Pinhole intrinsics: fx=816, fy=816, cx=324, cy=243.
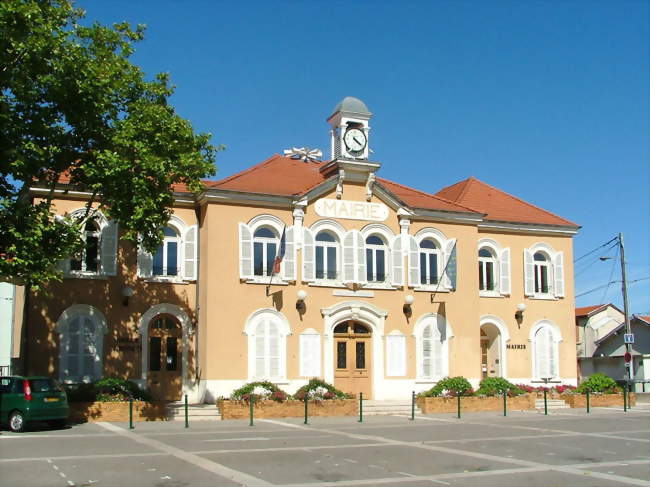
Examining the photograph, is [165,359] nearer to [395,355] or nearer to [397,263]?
[395,355]

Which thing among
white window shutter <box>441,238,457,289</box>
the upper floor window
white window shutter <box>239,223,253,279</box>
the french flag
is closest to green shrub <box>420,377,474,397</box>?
white window shutter <box>441,238,457,289</box>

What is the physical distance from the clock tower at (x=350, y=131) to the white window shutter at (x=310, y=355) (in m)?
6.72

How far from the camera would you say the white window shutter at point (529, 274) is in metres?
34.2

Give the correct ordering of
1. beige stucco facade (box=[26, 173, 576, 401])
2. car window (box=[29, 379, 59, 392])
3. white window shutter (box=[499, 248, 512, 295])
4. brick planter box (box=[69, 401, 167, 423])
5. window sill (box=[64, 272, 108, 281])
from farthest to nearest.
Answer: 1. white window shutter (box=[499, 248, 512, 295])
2. beige stucco facade (box=[26, 173, 576, 401])
3. window sill (box=[64, 272, 108, 281])
4. brick planter box (box=[69, 401, 167, 423])
5. car window (box=[29, 379, 59, 392])

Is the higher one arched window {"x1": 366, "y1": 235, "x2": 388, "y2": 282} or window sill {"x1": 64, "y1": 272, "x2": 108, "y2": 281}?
arched window {"x1": 366, "y1": 235, "x2": 388, "y2": 282}

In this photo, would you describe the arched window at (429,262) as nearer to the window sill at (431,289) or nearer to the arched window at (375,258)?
the window sill at (431,289)

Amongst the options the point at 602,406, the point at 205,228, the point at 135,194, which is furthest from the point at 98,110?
the point at 602,406

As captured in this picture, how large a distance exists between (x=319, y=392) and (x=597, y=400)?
446 inches

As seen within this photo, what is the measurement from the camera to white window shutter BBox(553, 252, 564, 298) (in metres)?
34.8

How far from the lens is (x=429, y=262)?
31.7m

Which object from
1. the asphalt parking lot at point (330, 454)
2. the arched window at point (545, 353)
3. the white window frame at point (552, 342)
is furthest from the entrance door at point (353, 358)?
the arched window at point (545, 353)

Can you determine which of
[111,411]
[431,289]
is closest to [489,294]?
[431,289]

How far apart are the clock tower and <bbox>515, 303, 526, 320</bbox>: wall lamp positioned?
911 centimetres

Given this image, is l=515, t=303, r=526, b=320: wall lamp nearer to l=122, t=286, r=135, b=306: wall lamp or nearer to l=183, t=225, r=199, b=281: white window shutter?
l=183, t=225, r=199, b=281: white window shutter
